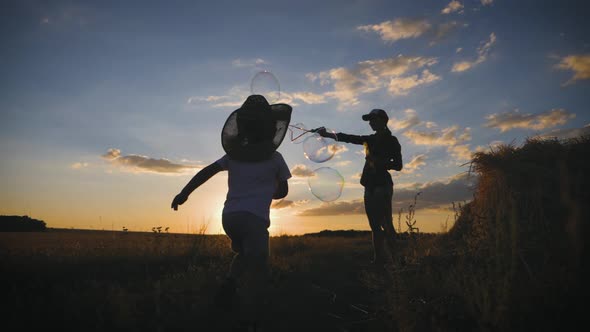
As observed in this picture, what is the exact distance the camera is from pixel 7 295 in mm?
4059

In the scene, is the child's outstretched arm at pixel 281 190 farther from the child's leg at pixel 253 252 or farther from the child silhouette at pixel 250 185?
the child's leg at pixel 253 252

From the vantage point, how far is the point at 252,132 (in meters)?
4.05

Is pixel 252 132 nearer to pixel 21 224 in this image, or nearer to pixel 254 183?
pixel 254 183

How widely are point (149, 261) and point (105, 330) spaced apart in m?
3.10

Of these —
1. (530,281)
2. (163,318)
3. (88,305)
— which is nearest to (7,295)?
(88,305)

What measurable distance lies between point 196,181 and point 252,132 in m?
0.96

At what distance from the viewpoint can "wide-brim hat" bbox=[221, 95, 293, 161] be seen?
403cm

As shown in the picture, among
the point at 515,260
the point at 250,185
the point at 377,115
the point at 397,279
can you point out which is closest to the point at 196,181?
the point at 250,185

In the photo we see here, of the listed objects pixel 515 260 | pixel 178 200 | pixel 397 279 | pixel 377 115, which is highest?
pixel 377 115

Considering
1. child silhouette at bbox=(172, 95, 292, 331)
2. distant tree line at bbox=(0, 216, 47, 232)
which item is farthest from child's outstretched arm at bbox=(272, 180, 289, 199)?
distant tree line at bbox=(0, 216, 47, 232)

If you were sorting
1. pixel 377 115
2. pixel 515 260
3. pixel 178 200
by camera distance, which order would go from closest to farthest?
1. pixel 515 260
2. pixel 178 200
3. pixel 377 115

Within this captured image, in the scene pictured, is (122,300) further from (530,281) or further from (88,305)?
(530,281)

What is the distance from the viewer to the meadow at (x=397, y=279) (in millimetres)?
2973

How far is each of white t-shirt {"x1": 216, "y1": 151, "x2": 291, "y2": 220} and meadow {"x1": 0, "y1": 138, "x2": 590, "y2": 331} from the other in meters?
1.30
